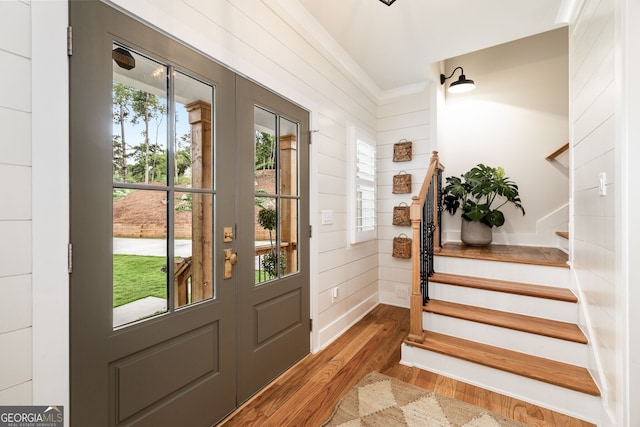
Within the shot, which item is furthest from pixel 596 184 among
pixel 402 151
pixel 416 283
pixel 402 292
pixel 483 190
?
pixel 402 292

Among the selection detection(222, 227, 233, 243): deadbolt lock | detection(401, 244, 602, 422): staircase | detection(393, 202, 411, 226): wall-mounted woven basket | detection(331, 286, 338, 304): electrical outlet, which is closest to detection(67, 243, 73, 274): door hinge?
detection(222, 227, 233, 243): deadbolt lock

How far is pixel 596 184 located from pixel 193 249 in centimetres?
237

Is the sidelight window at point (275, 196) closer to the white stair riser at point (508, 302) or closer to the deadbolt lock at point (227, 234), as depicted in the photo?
the deadbolt lock at point (227, 234)

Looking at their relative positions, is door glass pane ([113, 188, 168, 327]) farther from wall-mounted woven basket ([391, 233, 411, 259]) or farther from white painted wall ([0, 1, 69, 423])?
wall-mounted woven basket ([391, 233, 411, 259])

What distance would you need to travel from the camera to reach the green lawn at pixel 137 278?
1.22m

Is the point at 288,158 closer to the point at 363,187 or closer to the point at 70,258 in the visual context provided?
the point at 363,187

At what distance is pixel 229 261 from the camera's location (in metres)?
1.68

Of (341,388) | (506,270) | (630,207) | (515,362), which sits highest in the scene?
(630,207)

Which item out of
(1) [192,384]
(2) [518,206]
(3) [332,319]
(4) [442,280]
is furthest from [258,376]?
(2) [518,206]

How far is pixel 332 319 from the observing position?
2738mm

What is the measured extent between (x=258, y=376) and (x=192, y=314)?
2.45ft

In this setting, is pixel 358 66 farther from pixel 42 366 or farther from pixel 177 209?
pixel 42 366

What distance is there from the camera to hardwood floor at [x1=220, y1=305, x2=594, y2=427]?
1.68 metres

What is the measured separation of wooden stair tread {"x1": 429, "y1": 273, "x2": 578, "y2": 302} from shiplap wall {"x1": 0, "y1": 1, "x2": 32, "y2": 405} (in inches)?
104
